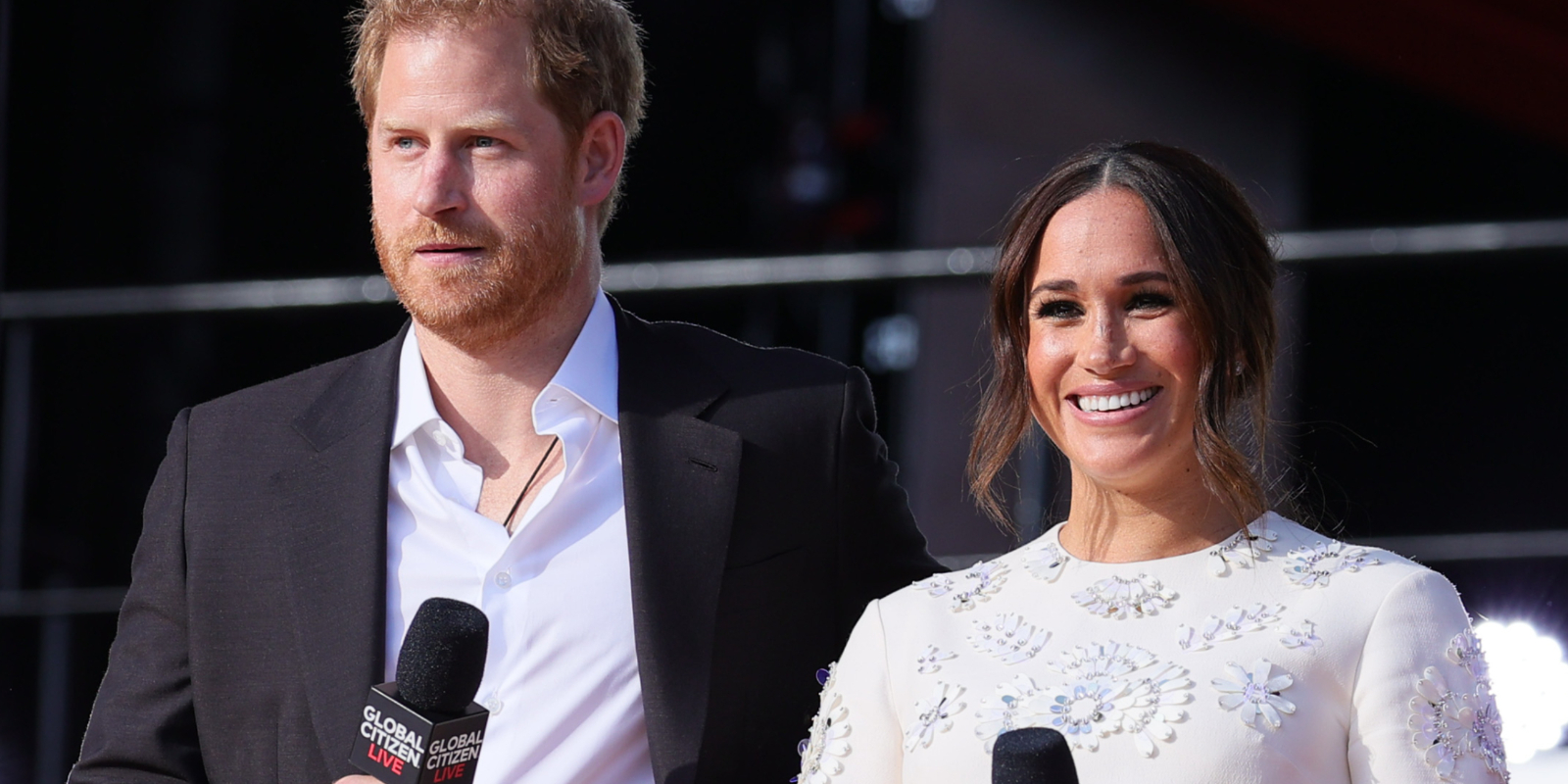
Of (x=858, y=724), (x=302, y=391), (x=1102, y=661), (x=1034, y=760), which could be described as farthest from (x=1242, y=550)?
(x=302, y=391)

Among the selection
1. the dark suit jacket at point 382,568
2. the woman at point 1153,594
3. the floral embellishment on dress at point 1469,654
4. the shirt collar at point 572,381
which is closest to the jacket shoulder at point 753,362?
the dark suit jacket at point 382,568

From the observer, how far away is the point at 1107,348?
1.91m

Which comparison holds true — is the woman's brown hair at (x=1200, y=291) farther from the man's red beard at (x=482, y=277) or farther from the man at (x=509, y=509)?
the man's red beard at (x=482, y=277)

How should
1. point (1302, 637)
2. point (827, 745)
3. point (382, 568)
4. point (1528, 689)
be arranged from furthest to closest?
1. point (1528, 689)
2. point (382, 568)
3. point (827, 745)
4. point (1302, 637)

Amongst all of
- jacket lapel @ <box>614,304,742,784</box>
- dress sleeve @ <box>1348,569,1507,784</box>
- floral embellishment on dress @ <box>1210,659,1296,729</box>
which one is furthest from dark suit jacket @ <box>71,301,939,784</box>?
dress sleeve @ <box>1348,569,1507,784</box>

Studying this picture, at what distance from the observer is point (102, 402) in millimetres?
4348

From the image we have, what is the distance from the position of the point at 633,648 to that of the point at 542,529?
0.18m

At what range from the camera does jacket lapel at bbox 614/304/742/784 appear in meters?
2.10

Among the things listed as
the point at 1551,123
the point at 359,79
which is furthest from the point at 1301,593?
the point at 1551,123

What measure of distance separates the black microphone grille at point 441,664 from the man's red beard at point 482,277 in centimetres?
64

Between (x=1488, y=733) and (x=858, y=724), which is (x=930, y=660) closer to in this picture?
(x=858, y=724)

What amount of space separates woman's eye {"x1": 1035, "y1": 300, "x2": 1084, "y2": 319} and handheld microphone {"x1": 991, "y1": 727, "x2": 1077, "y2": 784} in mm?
719

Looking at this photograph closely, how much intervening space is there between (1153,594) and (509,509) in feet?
2.63

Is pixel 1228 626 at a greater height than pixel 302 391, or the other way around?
pixel 302 391
